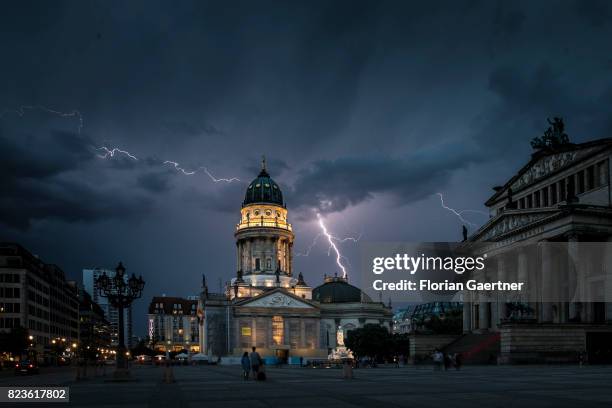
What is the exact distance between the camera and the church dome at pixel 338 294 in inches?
7564

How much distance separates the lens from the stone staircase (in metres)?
67.4

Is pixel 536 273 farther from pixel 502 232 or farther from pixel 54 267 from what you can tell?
pixel 54 267

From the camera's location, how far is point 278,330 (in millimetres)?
165250

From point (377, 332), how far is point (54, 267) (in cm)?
8485

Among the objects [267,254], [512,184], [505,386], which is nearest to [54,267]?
[267,254]

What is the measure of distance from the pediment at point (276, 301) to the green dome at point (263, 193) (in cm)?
2593

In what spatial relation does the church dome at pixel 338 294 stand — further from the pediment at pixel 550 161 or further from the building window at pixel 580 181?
the building window at pixel 580 181

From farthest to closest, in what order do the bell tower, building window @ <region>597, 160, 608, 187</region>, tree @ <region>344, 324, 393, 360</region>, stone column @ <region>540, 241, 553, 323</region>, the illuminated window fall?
the bell tower, the illuminated window, tree @ <region>344, 324, 393, 360</region>, building window @ <region>597, 160, 608, 187</region>, stone column @ <region>540, 241, 553, 323</region>

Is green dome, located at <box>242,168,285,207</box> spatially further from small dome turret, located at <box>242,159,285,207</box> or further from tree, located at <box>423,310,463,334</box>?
tree, located at <box>423,310,463,334</box>

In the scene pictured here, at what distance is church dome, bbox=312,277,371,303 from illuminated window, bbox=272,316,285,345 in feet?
92.0

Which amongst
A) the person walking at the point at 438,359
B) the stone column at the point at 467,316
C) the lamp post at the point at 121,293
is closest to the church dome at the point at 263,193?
the stone column at the point at 467,316

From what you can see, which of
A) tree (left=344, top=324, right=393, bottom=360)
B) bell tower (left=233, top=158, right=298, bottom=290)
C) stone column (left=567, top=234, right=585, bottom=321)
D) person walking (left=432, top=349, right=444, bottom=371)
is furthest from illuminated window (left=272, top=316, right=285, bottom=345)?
person walking (left=432, top=349, right=444, bottom=371)

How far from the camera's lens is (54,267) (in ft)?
540

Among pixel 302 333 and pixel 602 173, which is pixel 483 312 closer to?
pixel 602 173
